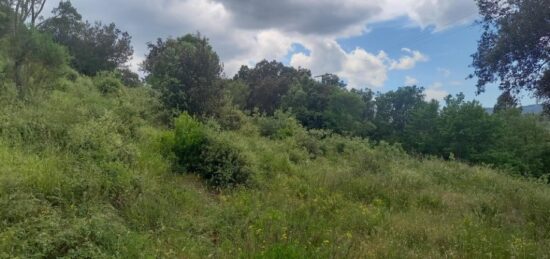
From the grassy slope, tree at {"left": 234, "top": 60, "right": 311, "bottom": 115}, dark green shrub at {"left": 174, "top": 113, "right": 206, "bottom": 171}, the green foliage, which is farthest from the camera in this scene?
Answer: tree at {"left": 234, "top": 60, "right": 311, "bottom": 115}

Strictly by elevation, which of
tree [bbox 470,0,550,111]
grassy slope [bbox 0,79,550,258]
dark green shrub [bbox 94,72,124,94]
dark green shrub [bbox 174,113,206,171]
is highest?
tree [bbox 470,0,550,111]

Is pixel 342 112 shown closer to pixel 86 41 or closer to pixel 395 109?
pixel 395 109

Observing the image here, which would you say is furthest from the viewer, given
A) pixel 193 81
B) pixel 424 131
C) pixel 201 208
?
pixel 424 131

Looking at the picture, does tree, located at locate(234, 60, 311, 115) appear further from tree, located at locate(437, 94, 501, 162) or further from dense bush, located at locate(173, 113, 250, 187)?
dense bush, located at locate(173, 113, 250, 187)

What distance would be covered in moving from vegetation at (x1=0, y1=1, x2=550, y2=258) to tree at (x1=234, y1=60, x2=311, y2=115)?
27990 millimetres

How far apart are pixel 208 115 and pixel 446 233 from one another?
10.6 metres

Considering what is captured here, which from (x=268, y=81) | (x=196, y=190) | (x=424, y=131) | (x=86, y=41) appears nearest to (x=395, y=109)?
(x=424, y=131)

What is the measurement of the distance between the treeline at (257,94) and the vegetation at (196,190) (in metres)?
0.09

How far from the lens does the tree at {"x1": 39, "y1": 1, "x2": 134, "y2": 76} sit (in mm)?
32156

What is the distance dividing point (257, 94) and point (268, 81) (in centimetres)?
204

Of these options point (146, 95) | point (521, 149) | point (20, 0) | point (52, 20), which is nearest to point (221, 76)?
point (146, 95)

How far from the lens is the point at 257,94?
4475cm

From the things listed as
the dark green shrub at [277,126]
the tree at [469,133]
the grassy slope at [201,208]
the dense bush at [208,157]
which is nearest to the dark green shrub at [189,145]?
the dense bush at [208,157]

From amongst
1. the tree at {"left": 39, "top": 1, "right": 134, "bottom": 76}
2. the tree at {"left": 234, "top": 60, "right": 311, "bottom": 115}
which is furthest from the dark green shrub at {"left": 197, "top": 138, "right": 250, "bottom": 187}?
the tree at {"left": 234, "top": 60, "right": 311, "bottom": 115}
